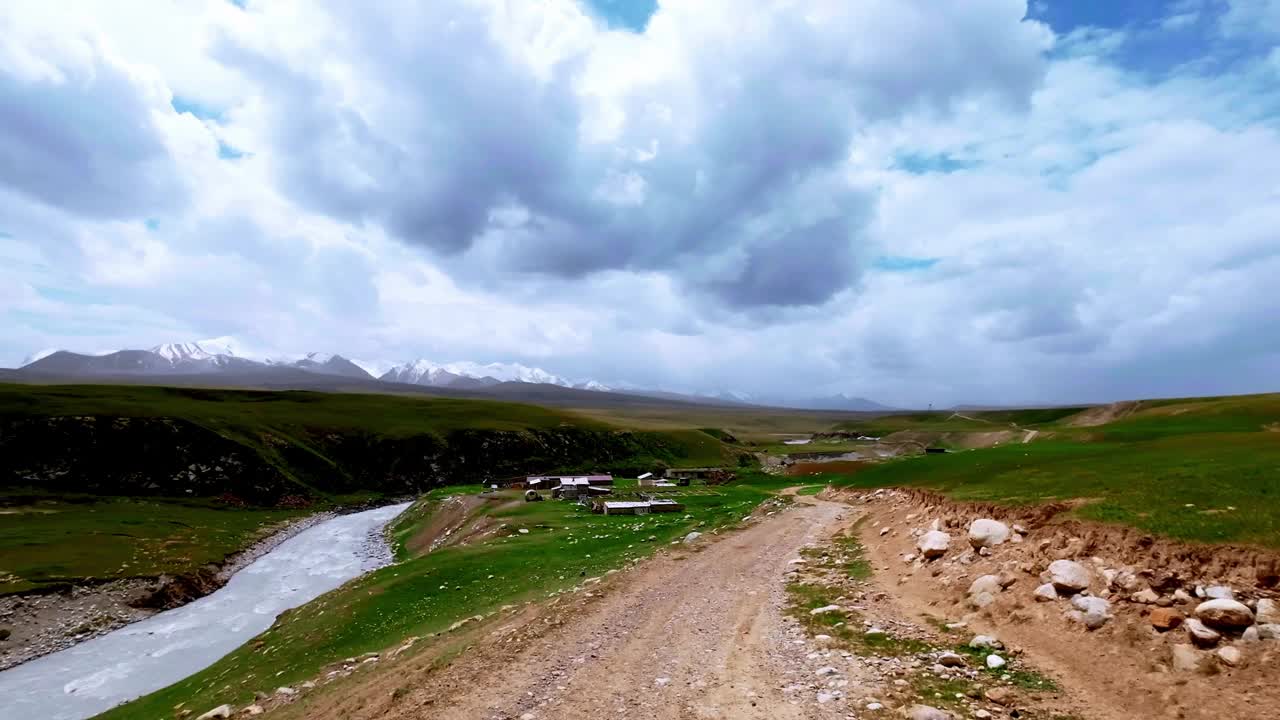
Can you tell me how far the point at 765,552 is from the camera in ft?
84.8

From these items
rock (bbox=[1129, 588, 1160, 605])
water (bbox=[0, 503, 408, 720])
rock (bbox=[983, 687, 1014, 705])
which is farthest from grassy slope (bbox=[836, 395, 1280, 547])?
water (bbox=[0, 503, 408, 720])

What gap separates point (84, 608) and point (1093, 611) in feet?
200

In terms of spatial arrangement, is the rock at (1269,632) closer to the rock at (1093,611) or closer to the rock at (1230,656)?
the rock at (1230,656)

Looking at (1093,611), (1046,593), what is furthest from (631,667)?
(1093,611)

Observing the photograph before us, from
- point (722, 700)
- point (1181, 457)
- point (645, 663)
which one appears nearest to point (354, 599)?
point (645, 663)

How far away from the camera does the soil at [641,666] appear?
37.3ft

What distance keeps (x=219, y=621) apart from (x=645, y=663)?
4194cm

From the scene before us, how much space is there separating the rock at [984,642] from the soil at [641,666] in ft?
4.13

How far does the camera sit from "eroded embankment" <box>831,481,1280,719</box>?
9656 mm

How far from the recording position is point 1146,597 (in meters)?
11.9

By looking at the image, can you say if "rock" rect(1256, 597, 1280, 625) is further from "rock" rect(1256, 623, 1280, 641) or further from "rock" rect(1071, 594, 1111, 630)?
"rock" rect(1071, 594, 1111, 630)

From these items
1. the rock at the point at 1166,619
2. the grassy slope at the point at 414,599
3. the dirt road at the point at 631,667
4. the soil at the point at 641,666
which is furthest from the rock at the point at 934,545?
the grassy slope at the point at 414,599

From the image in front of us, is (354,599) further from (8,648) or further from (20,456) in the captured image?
(20,456)

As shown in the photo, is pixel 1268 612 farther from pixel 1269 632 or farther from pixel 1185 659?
pixel 1185 659
